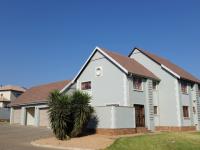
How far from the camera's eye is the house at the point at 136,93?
2445 cm

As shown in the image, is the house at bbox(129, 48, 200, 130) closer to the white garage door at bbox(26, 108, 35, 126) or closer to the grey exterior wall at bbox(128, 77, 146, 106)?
the grey exterior wall at bbox(128, 77, 146, 106)

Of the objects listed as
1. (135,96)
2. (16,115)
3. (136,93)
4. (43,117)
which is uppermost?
(136,93)

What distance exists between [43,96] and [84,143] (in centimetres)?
2139

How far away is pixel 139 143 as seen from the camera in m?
17.7

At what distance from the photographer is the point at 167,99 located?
3095 cm

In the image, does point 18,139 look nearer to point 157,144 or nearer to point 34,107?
point 157,144

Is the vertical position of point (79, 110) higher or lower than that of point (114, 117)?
higher

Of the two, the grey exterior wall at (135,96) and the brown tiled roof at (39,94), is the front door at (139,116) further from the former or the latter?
the brown tiled roof at (39,94)

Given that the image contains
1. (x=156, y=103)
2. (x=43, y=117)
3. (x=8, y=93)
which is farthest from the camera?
(x=8, y=93)

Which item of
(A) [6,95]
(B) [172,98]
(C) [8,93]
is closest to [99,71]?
(B) [172,98]

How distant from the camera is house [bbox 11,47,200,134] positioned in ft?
80.2

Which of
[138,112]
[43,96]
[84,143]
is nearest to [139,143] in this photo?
[84,143]

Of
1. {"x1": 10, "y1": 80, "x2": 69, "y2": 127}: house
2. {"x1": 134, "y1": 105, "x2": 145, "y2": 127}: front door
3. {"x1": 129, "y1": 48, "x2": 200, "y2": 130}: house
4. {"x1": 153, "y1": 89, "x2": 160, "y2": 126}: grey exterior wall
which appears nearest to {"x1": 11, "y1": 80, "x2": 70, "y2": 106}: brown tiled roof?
{"x1": 10, "y1": 80, "x2": 69, "y2": 127}: house

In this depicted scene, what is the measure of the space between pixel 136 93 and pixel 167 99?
5.42 metres
